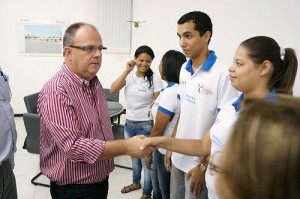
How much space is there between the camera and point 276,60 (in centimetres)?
124

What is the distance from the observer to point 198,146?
1.54m

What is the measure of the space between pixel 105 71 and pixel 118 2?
154cm

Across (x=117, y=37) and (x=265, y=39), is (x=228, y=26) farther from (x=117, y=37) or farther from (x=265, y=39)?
(x=117, y=37)

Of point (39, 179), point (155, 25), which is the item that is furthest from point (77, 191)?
point (155, 25)

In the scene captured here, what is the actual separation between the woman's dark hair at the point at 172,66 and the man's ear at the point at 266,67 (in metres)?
0.96

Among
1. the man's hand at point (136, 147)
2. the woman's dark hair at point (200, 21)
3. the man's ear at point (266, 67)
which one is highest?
the woman's dark hair at point (200, 21)

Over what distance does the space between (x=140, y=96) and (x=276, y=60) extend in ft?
5.44

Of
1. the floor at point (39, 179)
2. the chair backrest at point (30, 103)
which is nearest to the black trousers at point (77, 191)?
the floor at point (39, 179)

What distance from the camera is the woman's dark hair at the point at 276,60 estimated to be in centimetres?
123

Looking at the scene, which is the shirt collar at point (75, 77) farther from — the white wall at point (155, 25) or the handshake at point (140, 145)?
the white wall at point (155, 25)

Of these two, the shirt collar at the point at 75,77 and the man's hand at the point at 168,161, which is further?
the man's hand at the point at 168,161

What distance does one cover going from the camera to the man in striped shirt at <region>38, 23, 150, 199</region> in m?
1.26

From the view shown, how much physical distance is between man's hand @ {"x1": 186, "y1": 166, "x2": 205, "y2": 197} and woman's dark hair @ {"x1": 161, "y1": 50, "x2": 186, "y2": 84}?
31.6 inches

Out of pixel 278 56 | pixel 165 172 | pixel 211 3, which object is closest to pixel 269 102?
pixel 278 56
